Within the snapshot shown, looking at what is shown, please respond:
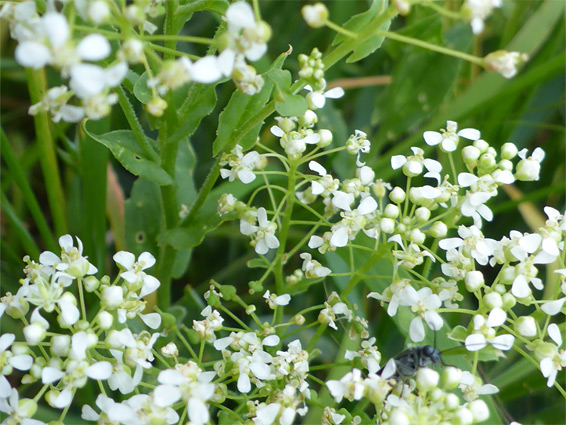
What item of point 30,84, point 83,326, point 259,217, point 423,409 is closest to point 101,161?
point 30,84

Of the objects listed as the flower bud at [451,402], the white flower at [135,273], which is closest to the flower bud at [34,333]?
the white flower at [135,273]

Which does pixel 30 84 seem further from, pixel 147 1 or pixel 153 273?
pixel 147 1

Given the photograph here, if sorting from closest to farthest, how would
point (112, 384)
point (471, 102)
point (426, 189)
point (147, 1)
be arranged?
1. point (147, 1)
2. point (112, 384)
3. point (426, 189)
4. point (471, 102)

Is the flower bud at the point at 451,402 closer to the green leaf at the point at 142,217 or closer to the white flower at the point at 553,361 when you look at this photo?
the white flower at the point at 553,361

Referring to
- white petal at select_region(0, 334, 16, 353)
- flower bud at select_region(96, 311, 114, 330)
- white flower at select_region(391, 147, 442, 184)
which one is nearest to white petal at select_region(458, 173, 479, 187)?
white flower at select_region(391, 147, 442, 184)

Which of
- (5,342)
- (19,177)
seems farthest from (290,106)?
(19,177)

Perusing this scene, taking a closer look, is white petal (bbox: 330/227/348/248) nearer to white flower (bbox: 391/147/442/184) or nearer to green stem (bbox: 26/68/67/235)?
white flower (bbox: 391/147/442/184)

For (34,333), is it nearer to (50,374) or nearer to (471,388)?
(50,374)
